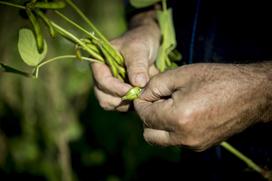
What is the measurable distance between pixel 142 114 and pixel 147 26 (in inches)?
13.8

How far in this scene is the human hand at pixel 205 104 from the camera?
0.57m

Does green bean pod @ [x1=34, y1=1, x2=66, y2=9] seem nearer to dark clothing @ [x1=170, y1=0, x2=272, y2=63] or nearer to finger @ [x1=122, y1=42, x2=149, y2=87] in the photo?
finger @ [x1=122, y1=42, x2=149, y2=87]

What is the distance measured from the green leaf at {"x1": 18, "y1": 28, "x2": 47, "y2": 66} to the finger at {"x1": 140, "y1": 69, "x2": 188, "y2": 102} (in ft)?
0.67

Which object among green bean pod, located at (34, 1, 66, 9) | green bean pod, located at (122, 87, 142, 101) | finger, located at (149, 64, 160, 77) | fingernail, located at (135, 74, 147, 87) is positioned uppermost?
green bean pod, located at (34, 1, 66, 9)

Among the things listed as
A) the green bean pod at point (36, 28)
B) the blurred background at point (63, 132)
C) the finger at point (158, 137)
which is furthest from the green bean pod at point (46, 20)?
the blurred background at point (63, 132)

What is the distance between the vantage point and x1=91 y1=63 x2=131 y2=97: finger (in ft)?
2.31

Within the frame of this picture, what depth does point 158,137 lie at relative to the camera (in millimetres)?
631

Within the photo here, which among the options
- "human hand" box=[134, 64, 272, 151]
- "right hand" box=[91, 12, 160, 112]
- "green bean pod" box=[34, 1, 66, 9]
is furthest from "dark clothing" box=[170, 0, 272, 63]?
"green bean pod" box=[34, 1, 66, 9]

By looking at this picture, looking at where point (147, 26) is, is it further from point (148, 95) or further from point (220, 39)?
point (148, 95)

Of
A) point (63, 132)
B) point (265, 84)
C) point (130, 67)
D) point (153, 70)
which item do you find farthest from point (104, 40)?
point (63, 132)

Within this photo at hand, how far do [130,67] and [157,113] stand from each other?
0.45 feet

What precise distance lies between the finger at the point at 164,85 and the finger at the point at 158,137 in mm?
60

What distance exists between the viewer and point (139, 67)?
708 mm

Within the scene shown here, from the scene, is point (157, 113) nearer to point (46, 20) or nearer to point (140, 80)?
point (140, 80)
